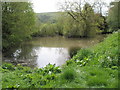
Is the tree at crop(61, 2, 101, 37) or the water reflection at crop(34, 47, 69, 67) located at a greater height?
the tree at crop(61, 2, 101, 37)

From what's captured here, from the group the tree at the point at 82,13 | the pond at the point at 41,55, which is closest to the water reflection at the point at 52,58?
the pond at the point at 41,55

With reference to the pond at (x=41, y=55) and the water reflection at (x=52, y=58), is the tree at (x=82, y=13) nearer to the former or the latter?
the pond at (x=41, y=55)

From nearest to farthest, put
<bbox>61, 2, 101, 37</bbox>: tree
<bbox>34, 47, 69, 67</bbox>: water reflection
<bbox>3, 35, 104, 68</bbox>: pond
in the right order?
Answer: <bbox>34, 47, 69, 67</bbox>: water reflection → <bbox>3, 35, 104, 68</bbox>: pond → <bbox>61, 2, 101, 37</bbox>: tree

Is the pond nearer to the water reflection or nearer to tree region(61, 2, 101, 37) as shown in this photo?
the water reflection

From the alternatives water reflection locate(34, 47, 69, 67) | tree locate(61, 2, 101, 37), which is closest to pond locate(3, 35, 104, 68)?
water reflection locate(34, 47, 69, 67)

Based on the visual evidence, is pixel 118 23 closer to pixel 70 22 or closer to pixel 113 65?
pixel 70 22

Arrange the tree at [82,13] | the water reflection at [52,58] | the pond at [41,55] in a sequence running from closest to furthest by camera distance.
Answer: the water reflection at [52,58] → the pond at [41,55] → the tree at [82,13]

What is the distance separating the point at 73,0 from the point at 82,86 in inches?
1126

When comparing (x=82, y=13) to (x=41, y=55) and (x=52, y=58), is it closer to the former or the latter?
(x=41, y=55)

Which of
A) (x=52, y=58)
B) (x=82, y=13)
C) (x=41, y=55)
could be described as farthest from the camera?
(x=82, y=13)

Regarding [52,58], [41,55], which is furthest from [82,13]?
[52,58]

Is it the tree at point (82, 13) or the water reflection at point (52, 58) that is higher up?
the tree at point (82, 13)

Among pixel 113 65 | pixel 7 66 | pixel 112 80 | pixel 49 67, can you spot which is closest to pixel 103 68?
pixel 113 65

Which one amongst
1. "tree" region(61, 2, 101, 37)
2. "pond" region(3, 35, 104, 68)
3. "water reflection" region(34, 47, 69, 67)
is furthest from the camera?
"tree" region(61, 2, 101, 37)
